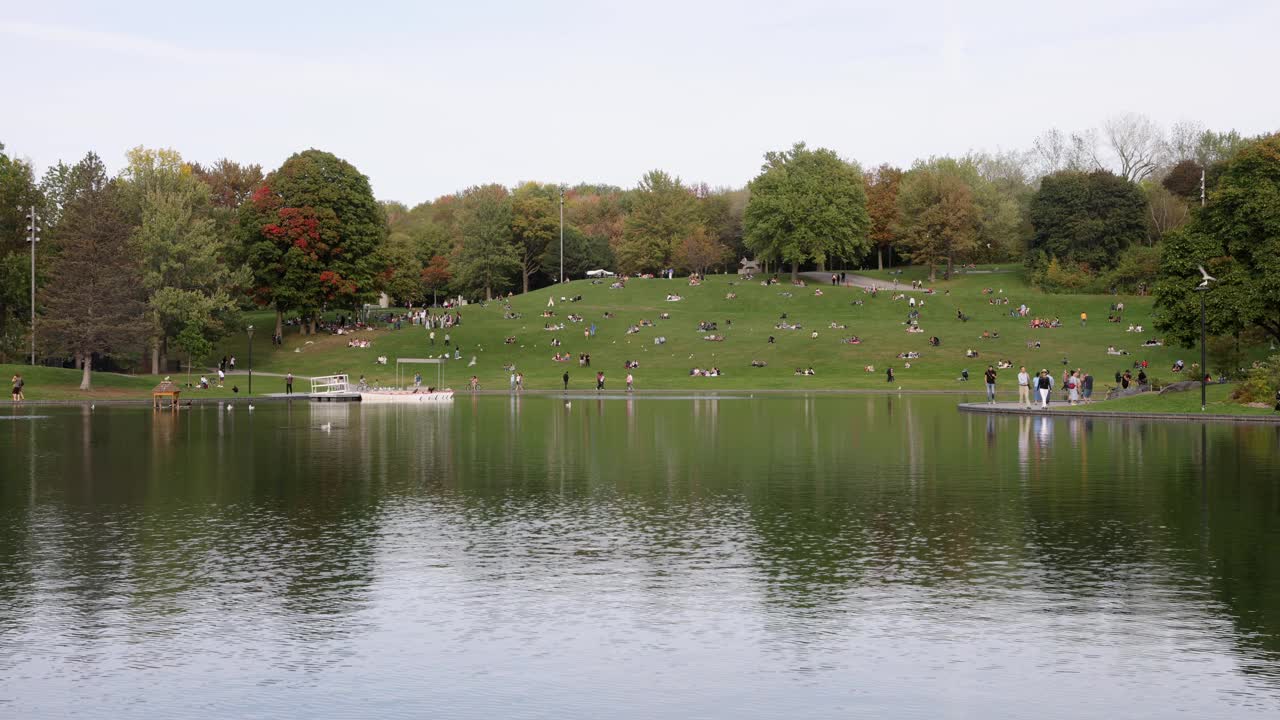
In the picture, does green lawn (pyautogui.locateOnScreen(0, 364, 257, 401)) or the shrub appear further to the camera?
green lawn (pyautogui.locateOnScreen(0, 364, 257, 401))

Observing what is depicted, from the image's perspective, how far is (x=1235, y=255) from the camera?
7012 centimetres

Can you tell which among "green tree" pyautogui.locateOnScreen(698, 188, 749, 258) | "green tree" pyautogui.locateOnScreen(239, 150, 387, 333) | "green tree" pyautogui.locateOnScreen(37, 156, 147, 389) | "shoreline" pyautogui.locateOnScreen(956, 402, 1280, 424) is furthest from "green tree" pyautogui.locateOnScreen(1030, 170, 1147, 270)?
"green tree" pyautogui.locateOnScreen(37, 156, 147, 389)

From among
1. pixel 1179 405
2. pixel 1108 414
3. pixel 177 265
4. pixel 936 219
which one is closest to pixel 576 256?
pixel 936 219

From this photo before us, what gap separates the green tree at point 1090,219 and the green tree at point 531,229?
2378 inches

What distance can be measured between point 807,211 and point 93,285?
78.8 meters

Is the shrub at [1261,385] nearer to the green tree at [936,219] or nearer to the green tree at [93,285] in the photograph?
the green tree at [93,285]

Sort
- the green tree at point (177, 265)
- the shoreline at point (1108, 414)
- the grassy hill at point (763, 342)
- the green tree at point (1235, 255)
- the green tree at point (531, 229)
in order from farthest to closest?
1. the green tree at point (531, 229)
2. the green tree at point (177, 265)
3. the grassy hill at point (763, 342)
4. the green tree at point (1235, 255)
5. the shoreline at point (1108, 414)

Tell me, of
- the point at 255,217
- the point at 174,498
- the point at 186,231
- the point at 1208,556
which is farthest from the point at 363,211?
the point at 1208,556

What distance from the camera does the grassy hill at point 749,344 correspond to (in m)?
90.9

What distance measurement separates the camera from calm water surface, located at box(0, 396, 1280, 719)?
39.6 feet

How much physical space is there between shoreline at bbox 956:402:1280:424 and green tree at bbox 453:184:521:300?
101 meters

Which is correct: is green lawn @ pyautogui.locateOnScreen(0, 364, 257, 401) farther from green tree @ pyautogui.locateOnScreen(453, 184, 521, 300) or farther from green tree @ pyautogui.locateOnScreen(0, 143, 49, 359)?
green tree @ pyautogui.locateOnScreen(453, 184, 521, 300)

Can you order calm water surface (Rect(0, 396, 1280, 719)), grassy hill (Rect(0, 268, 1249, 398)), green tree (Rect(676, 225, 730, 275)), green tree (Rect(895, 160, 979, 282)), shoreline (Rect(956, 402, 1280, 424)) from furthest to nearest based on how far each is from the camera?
green tree (Rect(676, 225, 730, 275)) → green tree (Rect(895, 160, 979, 282)) → grassy hill (Rect(0, 268, 1249, 398)) → shoreline (Rect(956, 402, 1280, 424)) → calm water surface (Rect(0, 396, 1280, 719))

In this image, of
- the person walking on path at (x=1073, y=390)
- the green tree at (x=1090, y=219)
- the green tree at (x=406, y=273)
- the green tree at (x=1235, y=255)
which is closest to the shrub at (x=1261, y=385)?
the person walking on path at (x=1073, y=390)
